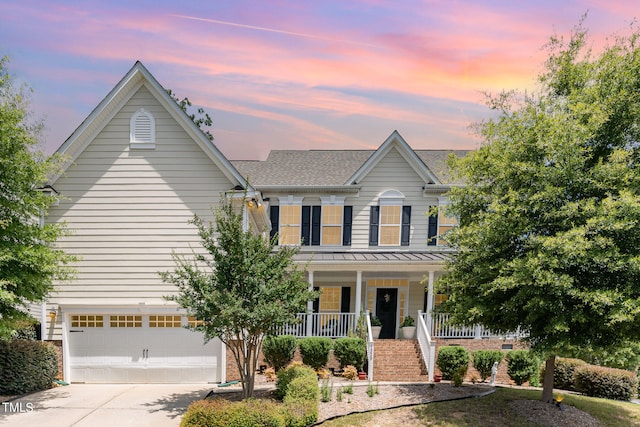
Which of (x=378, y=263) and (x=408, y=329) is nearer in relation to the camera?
(x=378, y=263)

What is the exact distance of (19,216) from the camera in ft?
33.1

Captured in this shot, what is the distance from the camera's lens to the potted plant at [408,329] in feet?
50.3

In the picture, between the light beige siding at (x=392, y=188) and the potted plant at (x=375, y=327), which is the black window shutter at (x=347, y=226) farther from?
the potted plant at (x=375, y=327)

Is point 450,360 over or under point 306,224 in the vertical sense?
under

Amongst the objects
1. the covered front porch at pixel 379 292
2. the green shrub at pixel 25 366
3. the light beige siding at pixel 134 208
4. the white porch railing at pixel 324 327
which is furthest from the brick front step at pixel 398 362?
the green shrub at pixel 25 366

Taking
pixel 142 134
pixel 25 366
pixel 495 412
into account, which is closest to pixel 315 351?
pixel 495 412

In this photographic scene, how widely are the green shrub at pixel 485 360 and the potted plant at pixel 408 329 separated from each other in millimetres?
2683

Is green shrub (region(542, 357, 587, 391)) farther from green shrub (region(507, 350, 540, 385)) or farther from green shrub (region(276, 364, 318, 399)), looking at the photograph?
green shrub (region(276, 364, 318, 399))

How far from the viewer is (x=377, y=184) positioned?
683 inches

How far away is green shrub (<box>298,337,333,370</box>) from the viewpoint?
12945 mm

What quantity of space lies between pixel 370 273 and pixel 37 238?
39.3ft

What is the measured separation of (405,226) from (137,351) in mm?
11720

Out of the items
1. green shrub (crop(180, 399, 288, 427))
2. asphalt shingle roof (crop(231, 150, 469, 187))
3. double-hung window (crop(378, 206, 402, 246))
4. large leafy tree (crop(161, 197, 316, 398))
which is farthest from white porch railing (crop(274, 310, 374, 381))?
asphalt shingle roof (crop(231, 150, 469, 187))

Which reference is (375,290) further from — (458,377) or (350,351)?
(458,377)
